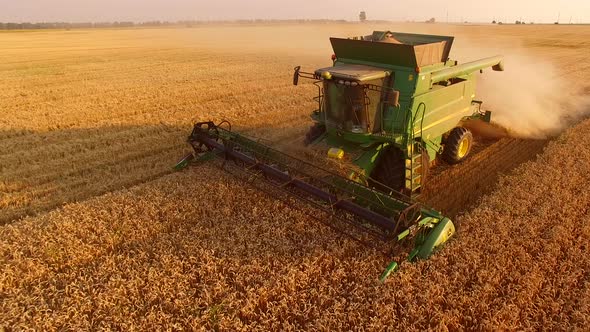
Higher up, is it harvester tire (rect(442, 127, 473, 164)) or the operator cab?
the operator cab

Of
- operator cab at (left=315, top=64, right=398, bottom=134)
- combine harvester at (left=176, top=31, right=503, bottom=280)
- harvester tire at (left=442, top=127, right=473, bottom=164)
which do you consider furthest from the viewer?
harvester tire at (left=442, top=127, right=473, bottom=164)

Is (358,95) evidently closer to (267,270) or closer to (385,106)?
(385,106)

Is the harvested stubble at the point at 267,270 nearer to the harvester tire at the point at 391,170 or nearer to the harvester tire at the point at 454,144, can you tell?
the harvester tire at the point at 391,170

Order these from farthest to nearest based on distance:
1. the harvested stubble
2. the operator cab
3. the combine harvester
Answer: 1. the operator cab
2. the combine harvester
3. the harvested stubble

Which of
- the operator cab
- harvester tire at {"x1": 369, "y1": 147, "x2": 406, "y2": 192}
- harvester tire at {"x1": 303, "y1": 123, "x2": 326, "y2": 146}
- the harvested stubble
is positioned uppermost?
the operator cab

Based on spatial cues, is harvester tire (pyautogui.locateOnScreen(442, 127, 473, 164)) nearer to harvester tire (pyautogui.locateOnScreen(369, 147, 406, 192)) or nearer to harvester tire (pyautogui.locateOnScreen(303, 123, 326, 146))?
harvester tire (pyautogui.locateOnScreen(369, 147, 406, 192))

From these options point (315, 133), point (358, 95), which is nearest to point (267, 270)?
point (358, 95)

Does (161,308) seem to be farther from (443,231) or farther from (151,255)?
(443,231)

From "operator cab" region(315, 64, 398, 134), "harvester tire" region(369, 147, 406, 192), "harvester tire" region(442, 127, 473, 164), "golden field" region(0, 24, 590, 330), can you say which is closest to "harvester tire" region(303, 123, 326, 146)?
"operator cab" region(315, 64, 398, 134)

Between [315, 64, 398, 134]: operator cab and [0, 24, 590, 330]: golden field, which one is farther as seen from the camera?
[315, 64, 398, 134]: operator cab
